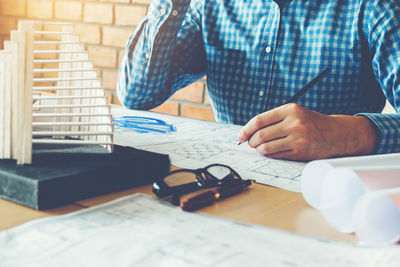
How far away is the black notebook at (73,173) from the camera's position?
1.68 feet

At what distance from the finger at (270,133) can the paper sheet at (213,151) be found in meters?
0.03

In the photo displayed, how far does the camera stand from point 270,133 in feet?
2.67

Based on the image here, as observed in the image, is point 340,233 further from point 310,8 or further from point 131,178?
point 310,8

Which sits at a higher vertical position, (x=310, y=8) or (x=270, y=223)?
(x=310, y=8)

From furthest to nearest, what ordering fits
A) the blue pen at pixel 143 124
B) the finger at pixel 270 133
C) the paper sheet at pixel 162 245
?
the blue pen at pixel 143 124
the finger at pixel 270 133
the paper sheet at pixel 162 245

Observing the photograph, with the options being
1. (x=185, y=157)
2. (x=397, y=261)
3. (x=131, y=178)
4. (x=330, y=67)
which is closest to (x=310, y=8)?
(x=330, y=67)

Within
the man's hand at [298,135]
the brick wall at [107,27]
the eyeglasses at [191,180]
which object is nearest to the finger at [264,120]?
the man's hand at [298,135]

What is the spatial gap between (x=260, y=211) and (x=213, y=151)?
0.95 feet

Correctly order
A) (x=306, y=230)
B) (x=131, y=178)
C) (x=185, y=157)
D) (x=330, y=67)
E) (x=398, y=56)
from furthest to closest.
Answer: (x=330, y=67), (x=398, y=56), (x=185, y=157), (x=131, y=178), (x=306, y=230)

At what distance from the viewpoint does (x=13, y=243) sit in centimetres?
41

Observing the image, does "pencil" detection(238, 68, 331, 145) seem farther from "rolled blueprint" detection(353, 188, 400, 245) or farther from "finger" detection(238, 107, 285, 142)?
"rolled blueprint" detection(353, 188, 400, 245)

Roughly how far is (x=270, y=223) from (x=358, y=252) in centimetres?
11

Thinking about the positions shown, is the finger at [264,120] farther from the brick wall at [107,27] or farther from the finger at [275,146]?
the brick wall at [107,27]

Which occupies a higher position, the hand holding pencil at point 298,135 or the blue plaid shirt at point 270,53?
the blue plaid shirt at point 270,53
